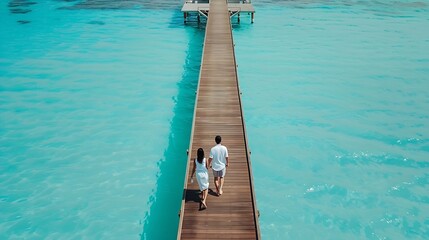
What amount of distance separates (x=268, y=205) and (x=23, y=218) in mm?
9370

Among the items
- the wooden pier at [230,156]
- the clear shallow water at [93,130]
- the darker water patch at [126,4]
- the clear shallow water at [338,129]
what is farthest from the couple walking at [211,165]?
the darker water patch at [126,4]

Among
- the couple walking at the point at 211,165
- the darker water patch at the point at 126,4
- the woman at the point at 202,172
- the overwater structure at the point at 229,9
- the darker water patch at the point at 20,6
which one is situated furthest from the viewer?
the darker water patch at the point at 126,4

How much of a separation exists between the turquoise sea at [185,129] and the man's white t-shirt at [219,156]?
3.38 metres

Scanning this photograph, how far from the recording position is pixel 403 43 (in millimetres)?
29438

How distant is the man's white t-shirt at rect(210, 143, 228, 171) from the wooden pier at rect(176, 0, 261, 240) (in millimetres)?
1289

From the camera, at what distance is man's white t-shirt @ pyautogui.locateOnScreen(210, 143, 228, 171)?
9594 millimetres

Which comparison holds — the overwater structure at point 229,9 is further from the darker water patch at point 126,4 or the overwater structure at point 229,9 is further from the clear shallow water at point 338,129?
the darker water patch at point 126,4

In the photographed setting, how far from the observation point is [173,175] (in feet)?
45.3

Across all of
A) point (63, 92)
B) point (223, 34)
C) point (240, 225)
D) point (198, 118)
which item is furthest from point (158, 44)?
point (240, 225)

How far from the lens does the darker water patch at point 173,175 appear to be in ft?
37.8

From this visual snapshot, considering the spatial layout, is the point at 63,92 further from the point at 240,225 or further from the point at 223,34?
the point at 240,225

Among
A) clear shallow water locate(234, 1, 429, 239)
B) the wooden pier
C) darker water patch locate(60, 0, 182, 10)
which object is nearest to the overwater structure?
clear shallow water locate(234, 1, 429, 239)

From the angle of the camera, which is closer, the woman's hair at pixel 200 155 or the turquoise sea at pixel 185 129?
the woman's hair at pixel 200 155

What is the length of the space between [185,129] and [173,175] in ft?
11.5
